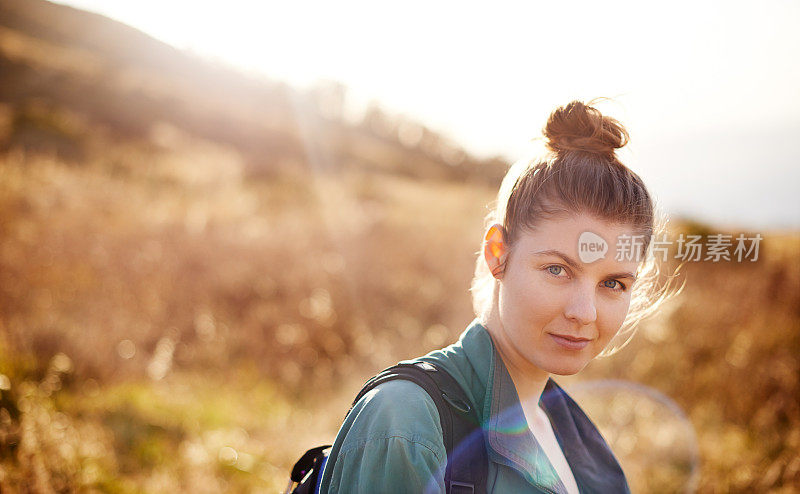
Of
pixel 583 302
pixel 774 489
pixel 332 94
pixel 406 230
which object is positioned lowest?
pixel 774 489

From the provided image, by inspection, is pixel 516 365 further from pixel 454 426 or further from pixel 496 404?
pixel 454 426

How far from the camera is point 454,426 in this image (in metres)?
1.31

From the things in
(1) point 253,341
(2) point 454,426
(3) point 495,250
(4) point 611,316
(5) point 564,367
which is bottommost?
(1) point 253,341

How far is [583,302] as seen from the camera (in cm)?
146

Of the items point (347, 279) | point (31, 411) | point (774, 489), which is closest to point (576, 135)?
point (31, 411)

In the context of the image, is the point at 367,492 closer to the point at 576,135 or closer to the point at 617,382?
the point at 576,135

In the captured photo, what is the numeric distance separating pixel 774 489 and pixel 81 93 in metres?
16.3

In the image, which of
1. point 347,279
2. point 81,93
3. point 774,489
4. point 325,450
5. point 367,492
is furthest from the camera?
point 81,93

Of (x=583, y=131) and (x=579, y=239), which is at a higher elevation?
(x=583, y=131)

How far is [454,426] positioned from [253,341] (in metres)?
4.67

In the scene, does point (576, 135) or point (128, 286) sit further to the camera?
point (128, 286)

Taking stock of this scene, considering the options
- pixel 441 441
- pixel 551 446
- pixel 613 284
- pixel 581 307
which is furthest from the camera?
pixel 551 446

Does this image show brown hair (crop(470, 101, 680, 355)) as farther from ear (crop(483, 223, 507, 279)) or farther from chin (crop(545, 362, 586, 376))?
chin (crop(545, 362, 586, 376))

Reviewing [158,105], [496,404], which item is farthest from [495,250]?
[158,105]
